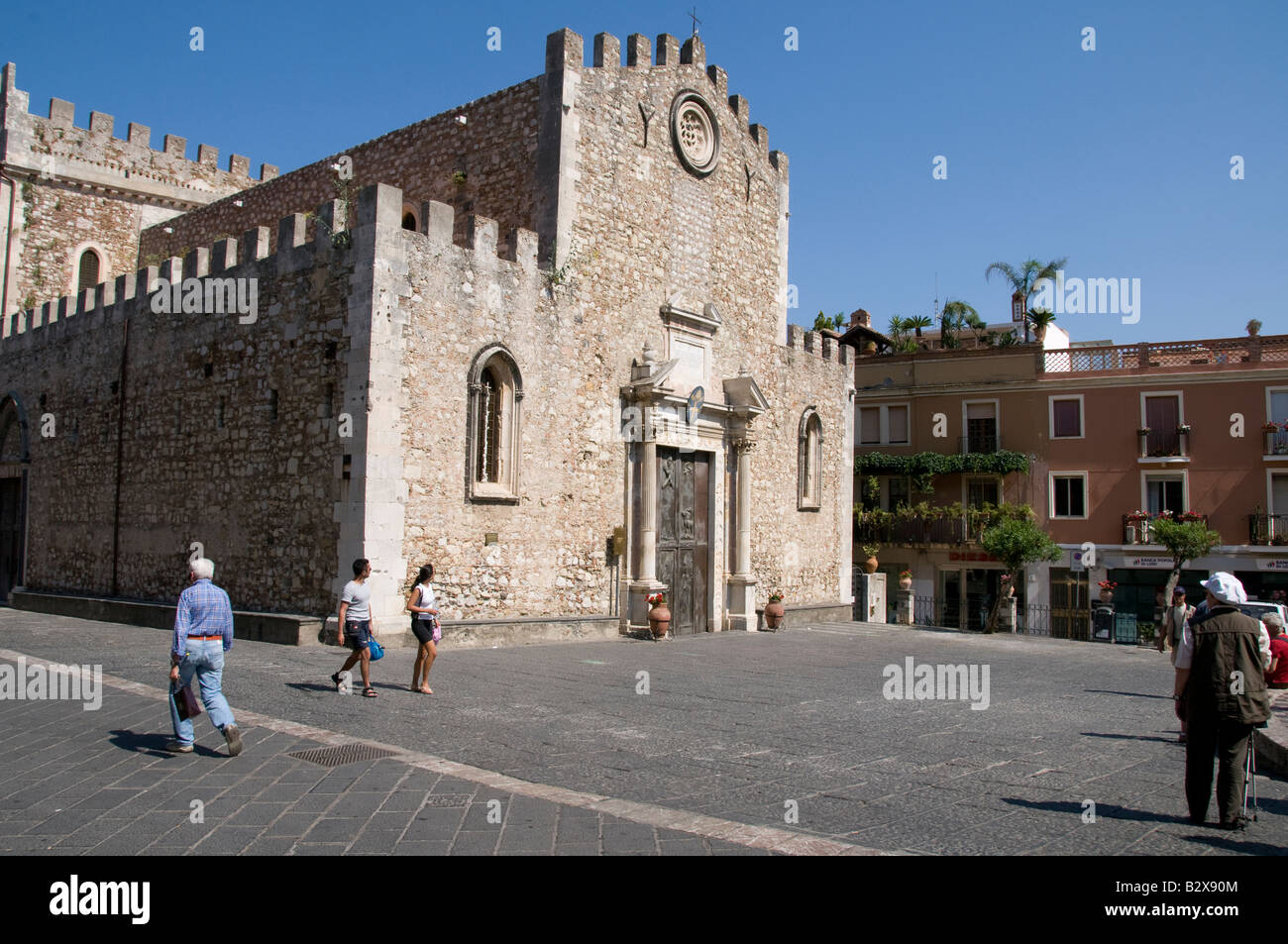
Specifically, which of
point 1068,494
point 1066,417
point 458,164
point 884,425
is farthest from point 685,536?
point 1066,417

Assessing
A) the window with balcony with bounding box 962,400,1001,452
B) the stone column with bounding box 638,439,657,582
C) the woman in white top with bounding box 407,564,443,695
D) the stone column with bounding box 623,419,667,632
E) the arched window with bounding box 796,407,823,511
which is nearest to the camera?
the woman in white top with bounding box 407,564,443,695

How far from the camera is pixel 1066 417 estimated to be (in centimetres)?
3406

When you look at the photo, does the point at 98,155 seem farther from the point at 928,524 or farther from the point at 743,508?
the point at 928,524

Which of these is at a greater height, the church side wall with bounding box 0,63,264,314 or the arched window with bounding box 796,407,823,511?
the church side wall with bounding box 0,63,264,314

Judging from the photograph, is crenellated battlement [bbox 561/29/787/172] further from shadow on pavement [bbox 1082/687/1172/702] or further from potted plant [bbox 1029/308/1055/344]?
potted plant [bbox 1029/308/1055/344]

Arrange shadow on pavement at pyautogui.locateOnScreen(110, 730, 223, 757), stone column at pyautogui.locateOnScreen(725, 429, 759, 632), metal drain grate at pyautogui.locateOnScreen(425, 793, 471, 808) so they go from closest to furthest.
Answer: metal drain grate at pyautogui.locateOnScreen(425, 793, 471, 808) < shadow on pavement at pyautogui.locateOnScreen(110, 730, 223, 757) < stone column at pyautogui.locateOnScreen(725, 429, 759, 632)

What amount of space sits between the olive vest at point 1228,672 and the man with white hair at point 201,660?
21.2 feet

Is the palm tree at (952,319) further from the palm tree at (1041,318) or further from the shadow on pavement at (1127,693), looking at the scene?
the shadow on pavement at (1127,693)

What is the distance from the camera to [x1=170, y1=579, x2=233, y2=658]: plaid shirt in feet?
23.6

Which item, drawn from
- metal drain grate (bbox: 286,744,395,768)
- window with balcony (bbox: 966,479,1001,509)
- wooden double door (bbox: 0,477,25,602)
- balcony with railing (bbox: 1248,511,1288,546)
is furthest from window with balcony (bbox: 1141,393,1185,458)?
wooden double door (bbox: 0,477,25,602)

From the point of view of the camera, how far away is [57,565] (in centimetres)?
2119

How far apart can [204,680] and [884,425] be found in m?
32.7
